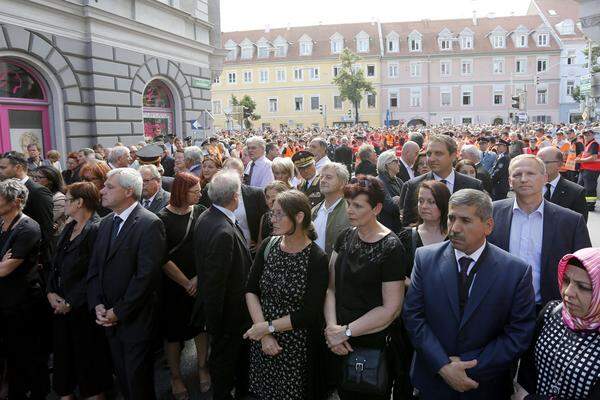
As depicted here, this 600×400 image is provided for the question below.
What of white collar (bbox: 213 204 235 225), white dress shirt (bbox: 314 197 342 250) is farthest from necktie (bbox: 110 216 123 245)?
white dress shirt (bbox: 314 197 342 250)

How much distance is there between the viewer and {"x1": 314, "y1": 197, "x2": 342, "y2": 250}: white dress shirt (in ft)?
15.1

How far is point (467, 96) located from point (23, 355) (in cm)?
6271

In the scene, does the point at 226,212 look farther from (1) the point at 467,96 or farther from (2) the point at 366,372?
(1) the point at 467,96

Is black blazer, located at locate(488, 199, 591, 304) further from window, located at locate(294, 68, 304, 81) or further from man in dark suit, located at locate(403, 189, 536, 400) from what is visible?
window, located at locate(294, 68, 304, 81)

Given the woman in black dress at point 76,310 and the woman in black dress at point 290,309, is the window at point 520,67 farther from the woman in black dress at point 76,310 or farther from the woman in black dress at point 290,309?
the woman in black dress at point 76,310

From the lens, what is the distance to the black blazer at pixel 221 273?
13.0ft

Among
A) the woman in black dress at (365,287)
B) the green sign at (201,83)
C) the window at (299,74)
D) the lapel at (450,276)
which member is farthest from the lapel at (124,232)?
the window at (299,74)

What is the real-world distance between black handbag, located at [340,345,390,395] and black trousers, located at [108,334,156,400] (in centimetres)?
181

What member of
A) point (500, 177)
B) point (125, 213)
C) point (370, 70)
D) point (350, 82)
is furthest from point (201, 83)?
point (370, 70)

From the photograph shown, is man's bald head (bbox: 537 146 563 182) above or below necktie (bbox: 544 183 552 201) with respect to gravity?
above

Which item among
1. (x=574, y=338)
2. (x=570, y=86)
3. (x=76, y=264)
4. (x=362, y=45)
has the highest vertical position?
(x=362, y=45)

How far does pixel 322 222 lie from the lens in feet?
15.4

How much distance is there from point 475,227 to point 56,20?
1182cm

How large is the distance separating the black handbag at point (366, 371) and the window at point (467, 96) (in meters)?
62.3
